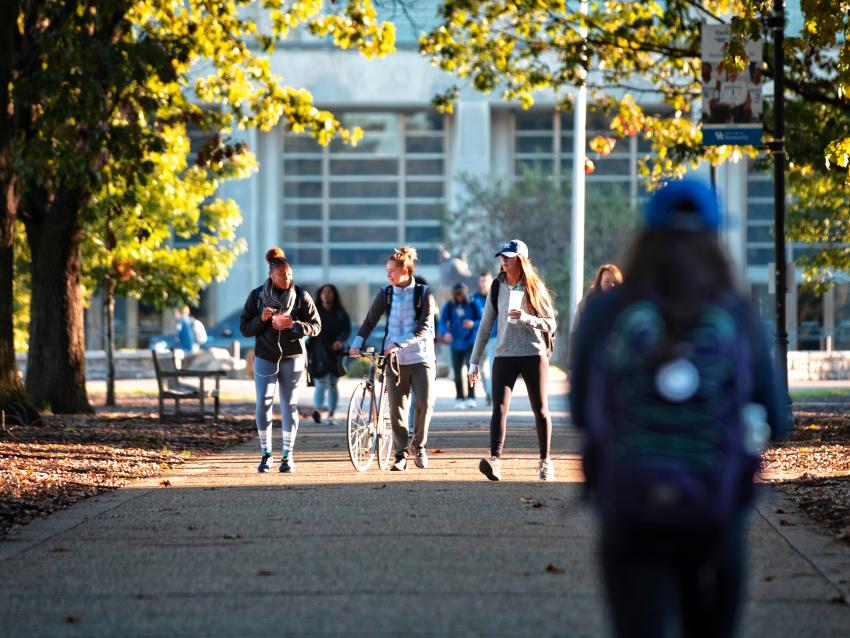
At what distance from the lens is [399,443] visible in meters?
13.1

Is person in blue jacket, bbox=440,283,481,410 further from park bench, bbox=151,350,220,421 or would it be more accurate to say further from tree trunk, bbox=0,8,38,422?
tree trunk, bbox=0,8,38,422

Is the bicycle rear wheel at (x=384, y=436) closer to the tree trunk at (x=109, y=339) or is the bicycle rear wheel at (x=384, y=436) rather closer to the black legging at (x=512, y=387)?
the black legging at (x=512, y=387)

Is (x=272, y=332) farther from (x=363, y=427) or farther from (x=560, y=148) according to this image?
(x=560, y=148)

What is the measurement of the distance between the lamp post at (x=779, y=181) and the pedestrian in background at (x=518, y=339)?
5.54 metres

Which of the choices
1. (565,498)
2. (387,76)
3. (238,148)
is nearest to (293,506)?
(565,498)

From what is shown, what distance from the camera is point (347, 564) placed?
26.1 ft

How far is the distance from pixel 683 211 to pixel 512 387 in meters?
7.58

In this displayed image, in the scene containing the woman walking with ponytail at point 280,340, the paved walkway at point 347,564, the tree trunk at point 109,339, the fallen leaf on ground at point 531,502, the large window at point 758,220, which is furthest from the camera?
the large window at point 758,220

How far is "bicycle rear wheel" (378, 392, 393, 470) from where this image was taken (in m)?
13.1

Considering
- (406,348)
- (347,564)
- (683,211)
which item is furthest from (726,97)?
(683,211)

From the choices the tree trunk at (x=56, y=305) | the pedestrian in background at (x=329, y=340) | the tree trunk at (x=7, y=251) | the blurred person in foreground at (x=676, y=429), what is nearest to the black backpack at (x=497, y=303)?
the pedestrian in background at (x=329, y=340)

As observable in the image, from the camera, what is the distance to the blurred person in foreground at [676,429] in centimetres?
413

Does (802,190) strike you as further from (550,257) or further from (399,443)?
(550,257)

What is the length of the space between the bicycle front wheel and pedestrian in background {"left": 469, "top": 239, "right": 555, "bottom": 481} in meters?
1.27
